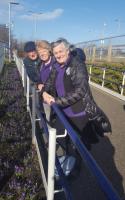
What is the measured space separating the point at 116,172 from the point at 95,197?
2.87 feet

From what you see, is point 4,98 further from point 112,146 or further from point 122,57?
point 122,57

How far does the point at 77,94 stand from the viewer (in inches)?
141

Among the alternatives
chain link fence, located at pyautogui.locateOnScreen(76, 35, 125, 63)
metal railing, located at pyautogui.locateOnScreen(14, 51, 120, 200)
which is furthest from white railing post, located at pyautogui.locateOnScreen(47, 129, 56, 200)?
chain link fence, located at pyautogui.locateOnScreen(76, 35, 125, 63)

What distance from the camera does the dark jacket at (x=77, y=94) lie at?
3.57 metres

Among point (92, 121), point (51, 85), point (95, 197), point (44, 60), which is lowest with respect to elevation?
point (95, 197)

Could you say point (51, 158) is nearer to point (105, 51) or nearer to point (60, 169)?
point (60, 169)

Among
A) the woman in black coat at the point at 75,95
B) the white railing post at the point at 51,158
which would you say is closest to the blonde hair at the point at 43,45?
the woman in black coat at the point at 75,95

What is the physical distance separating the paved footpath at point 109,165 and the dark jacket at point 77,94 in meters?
0.74

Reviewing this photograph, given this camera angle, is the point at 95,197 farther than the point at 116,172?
No

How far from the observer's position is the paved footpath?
157 inches

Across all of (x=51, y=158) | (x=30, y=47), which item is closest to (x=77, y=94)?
(x=51, y=158)

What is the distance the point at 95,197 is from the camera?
12.7ft

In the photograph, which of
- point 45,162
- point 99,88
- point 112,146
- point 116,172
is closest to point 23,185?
point 45,162

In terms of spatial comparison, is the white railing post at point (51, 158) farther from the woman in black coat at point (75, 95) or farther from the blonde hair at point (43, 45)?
the blonde hair at point (43, 45)
